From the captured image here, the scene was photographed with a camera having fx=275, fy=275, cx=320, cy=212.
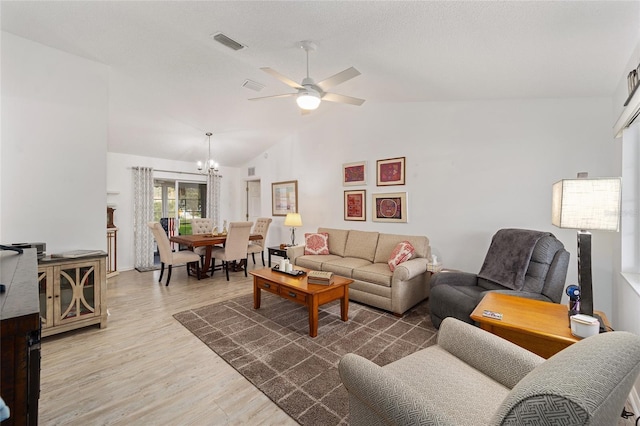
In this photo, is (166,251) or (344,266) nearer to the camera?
(344,266)

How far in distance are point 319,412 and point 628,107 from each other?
9.88 ft

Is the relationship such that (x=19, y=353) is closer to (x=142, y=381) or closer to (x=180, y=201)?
(x=142, y=381)

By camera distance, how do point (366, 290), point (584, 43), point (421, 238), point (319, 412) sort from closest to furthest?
point (319, 412), point (584, 43), point (366, 290), point (421, 238)

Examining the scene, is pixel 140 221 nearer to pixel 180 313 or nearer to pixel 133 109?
pixel 133 109

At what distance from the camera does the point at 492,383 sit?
4.26 feet

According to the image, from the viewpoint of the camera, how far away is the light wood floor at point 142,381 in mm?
1696

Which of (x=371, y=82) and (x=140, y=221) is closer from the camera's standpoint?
(x=371, y=82)

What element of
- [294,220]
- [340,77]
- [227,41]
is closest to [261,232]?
[294,220]

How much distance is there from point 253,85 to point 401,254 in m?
2.86

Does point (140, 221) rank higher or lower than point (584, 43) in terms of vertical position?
lower

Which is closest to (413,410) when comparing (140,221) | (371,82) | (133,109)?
(371,82)

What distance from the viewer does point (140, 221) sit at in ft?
18.0

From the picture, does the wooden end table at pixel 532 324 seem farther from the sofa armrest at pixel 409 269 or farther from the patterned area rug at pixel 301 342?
the sofa armrest at pixel 409 269

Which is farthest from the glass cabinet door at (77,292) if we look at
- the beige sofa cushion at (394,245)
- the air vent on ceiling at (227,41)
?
the beige sofa cushion at (394,245)
